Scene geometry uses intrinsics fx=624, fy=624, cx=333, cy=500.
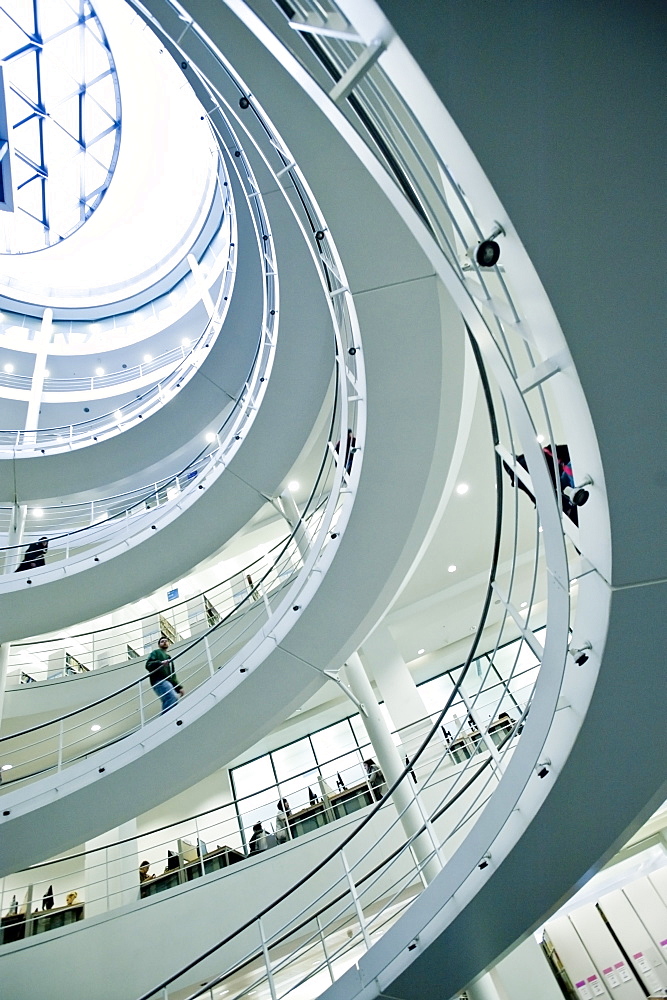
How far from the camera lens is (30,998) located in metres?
3.87

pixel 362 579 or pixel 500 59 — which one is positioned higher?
pixel 362 579

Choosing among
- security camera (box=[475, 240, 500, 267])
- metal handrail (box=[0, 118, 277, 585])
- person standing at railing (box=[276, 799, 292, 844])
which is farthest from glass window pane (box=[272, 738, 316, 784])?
security camera (box=[475, 240, 500, 267])

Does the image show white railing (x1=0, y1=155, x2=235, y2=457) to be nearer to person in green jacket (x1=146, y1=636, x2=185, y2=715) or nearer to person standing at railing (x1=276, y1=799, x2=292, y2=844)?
person in green jacket (x1=146, y1=636, x2=185, y2=715)

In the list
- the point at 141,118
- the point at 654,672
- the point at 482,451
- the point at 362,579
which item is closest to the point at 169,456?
the point at 482,451

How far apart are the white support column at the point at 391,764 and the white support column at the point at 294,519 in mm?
884

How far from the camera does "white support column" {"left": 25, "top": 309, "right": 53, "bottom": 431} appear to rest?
809 cm

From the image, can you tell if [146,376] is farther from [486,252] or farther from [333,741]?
[486,252]

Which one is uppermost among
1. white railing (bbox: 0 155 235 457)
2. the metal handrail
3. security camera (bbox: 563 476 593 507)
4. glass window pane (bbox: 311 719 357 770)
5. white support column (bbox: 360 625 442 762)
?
white railing (bbox: 0 155 235 457)

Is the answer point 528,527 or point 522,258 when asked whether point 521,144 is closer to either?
point 522,258

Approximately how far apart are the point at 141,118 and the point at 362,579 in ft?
38.0

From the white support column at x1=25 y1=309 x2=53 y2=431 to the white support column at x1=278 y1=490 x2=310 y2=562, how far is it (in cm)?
374

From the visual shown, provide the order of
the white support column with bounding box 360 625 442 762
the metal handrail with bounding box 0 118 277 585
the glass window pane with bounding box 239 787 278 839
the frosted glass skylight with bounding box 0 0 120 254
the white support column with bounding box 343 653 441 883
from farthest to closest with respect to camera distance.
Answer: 1. the frosted glass skylight with bounding box 0 0 120 254
2. the glass window pane with bounding box 239 787 278 839
3. the white support column with bounding box 360 625 442 762
4. the metal handrail with bounding box 0 118 277 585
5. the white support column with bounding box 343 653 441 883

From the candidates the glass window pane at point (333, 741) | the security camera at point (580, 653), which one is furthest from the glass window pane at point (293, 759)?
the security camera at point (580, 653)

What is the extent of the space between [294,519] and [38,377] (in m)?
5.52
